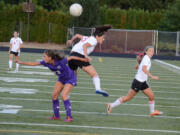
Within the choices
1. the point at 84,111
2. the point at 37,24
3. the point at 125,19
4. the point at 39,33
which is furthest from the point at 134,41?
the point at 84,111

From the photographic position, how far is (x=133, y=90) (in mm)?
8867

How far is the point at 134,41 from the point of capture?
1395 inches

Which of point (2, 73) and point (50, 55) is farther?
point (2, 73)

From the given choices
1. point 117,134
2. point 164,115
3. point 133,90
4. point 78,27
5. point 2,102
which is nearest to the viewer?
point 117,134

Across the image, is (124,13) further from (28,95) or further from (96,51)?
(28,95)

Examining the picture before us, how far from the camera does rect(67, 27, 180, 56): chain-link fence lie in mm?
34125

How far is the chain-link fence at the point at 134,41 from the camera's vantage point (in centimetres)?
3412

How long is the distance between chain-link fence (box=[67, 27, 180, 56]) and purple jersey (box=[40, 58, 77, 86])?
26.4m

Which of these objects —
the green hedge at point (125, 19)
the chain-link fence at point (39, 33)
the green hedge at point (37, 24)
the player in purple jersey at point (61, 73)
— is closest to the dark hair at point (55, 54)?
the player in purple jersey at point (61, 73)

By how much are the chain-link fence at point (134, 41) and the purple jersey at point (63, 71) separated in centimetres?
2642

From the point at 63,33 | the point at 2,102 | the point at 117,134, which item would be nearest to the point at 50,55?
the point at 117,134

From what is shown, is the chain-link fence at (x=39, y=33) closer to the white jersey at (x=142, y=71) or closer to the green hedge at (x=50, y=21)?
the green hedge at (x=50, y=21)

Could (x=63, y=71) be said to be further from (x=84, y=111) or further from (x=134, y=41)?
(x=134, y=41)

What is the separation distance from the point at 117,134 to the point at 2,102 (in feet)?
12.5
